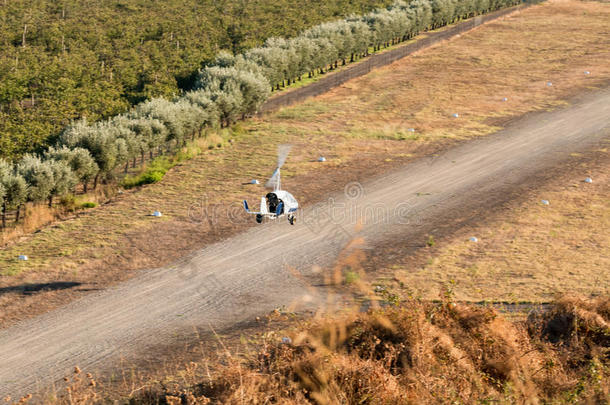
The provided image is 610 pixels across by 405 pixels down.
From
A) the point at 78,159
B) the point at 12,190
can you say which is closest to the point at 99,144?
the point at 78,159

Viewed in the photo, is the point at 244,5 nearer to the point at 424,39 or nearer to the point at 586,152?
the point at 424,39

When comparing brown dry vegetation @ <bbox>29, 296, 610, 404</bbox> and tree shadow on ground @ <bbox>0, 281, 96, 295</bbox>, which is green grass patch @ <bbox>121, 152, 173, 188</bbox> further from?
brown dry vegetation @ <bbox>29, 296, 610, 404</bbox>

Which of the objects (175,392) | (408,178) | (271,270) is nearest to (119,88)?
(408,178)

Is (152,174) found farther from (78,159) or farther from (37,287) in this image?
(37,287)

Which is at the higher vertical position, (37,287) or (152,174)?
(152,174)

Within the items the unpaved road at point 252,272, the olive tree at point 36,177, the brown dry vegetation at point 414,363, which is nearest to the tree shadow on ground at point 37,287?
the unpaved road at point 252,272

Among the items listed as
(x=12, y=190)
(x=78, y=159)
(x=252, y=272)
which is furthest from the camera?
(x=78, y=159)

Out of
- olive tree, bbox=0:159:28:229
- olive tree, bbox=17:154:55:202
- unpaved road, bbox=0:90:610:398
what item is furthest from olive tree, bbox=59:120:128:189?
unpaved road, bbox=0:90:610:398
